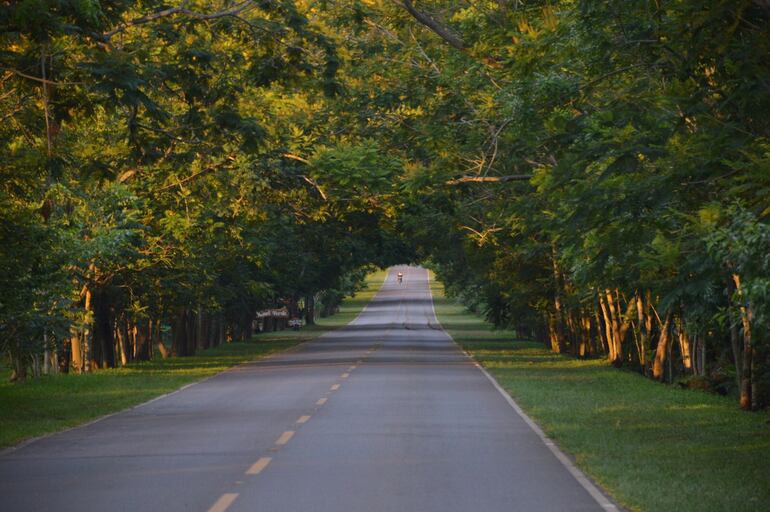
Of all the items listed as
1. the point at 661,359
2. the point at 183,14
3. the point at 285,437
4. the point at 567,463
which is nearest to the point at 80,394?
the point at 183,14

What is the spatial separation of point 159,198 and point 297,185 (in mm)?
4733

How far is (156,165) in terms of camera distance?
105 feet

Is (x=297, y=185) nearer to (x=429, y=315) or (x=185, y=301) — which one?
(x=185, y=301)

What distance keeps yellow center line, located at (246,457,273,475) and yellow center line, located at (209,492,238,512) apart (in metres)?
1.57

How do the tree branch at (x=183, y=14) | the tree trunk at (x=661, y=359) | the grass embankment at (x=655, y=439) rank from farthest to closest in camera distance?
the tree trunk at (x=661, y=359)
the tree branch at (x=183, y=14)
the grass embankment at (x=655, y=439)

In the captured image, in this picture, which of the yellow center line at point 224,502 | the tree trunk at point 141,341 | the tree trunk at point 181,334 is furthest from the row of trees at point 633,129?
the tree trunk at point 181,334

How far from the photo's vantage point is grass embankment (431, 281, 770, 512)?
12.2 metres

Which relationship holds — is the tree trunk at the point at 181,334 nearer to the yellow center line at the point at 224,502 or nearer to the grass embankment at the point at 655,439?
the grass embankment at the point at 655,439

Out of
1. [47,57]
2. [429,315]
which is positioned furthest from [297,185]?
[429,315]

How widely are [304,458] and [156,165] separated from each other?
18.1 metres

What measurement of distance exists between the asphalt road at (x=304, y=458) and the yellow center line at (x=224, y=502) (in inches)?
0.5

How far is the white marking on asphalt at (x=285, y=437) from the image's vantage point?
56.0 ft

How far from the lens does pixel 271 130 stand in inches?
1107

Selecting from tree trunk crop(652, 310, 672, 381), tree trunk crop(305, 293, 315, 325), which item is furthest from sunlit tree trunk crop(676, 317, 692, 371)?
tree trunk crop(305, 293, 315, 325)
